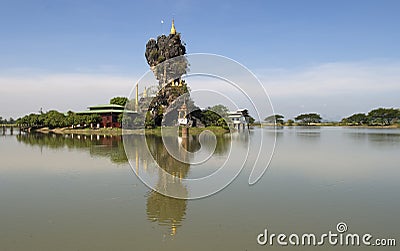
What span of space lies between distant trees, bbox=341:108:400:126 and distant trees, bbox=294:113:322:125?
1237 centimetres

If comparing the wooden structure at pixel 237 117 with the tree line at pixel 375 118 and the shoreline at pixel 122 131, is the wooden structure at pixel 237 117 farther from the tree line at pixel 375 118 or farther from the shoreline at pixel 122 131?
the tree line at pixel 375 118

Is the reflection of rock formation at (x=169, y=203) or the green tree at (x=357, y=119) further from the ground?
the green tree at (x=357, y=119)

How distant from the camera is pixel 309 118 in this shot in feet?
329

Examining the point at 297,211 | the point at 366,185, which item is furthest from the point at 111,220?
the point at 366,185

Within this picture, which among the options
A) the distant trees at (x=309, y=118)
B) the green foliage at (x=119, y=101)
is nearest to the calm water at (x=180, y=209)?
the green foliage at (x=119, y=101)

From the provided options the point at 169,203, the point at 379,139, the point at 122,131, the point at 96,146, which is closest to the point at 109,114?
the point at 122,131

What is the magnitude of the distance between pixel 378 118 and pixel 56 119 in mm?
68136

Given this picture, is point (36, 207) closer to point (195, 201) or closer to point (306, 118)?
point (195, 201)

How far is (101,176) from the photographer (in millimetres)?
11828

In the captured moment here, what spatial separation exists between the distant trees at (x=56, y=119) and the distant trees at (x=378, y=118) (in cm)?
6178

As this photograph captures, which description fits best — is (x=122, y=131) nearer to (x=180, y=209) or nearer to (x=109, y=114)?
(x=109, y=114)

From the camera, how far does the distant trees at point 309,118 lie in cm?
9919

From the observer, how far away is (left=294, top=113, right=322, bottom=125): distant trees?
325ft

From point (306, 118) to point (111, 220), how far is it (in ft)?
327
